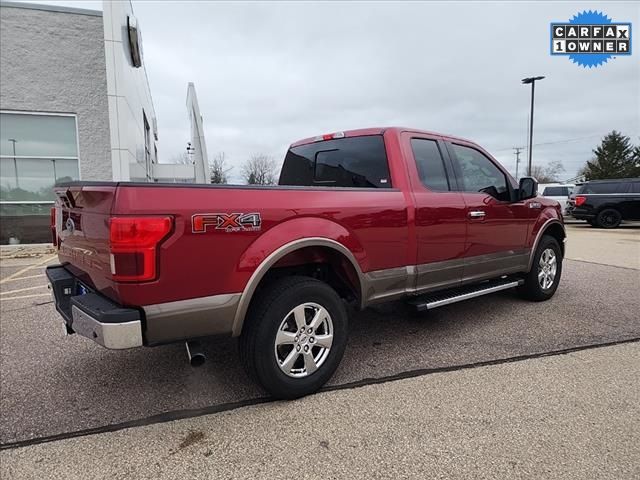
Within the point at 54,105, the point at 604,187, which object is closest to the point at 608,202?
the point at 604,187

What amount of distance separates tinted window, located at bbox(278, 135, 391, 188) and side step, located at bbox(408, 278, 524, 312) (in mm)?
1056

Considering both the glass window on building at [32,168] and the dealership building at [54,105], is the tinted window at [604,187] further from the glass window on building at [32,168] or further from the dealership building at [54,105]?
the glass window on building at [32,168]

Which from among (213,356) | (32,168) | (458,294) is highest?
(32,168)

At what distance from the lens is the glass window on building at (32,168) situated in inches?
430

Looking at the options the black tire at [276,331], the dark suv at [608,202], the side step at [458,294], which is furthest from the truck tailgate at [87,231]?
the dark suv at [608,202]

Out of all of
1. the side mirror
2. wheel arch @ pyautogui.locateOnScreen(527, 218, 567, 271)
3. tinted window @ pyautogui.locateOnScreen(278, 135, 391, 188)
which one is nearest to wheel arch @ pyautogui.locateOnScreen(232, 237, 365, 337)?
tinted window @ pyautogui.locateOnScreen(278, 135, 391, 188)

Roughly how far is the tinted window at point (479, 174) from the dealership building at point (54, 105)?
31.2 feet

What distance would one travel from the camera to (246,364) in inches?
110

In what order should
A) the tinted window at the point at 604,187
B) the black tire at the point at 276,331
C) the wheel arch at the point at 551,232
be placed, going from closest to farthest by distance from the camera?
the black tire at the point at 276,331
the wheel arch at the point at 551,232
the tinted window at the point at 604,187

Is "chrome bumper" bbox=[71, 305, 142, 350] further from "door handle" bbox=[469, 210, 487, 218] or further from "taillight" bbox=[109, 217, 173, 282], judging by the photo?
"door handle" bbox=[469, 210, 487, 218]

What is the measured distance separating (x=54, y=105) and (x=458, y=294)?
1126cm

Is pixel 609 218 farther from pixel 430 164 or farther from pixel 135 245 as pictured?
pixel 135 245

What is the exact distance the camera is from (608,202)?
17.1 meters

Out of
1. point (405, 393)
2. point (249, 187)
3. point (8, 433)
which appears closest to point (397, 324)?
point (405, 393)
